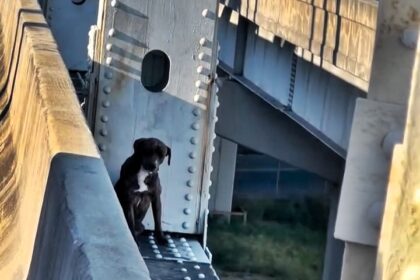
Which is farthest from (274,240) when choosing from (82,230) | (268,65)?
(82,230)

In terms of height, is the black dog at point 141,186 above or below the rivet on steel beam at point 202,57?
below

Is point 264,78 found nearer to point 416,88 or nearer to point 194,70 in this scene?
point 194,70

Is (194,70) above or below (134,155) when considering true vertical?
above

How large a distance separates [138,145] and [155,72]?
0.67m

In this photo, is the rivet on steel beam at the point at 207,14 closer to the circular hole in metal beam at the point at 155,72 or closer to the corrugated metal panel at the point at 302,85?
the circular hole in metal beam at the point at 155,72

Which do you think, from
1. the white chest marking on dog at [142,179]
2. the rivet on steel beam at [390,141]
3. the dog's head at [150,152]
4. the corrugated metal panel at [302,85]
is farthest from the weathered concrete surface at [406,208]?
the corrugated metal panel at [302,85]

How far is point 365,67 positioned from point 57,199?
22.9ft

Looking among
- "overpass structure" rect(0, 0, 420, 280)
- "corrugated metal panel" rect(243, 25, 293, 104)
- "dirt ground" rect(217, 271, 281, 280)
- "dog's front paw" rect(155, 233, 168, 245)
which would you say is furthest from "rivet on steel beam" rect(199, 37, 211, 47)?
"dirt ground" rect(217, 271, 281, 280)

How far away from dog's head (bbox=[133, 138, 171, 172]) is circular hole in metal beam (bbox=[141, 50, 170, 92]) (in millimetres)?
468

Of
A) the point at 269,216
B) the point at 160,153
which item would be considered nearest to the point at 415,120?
the point at 160,153

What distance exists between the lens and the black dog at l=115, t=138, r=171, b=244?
31.6ft

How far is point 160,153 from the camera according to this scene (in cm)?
966

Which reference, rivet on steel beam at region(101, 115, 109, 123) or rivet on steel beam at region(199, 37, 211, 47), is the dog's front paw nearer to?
rivet on steel beam at region(101, 115, 109, 123)

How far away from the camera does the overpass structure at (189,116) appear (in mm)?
2566
